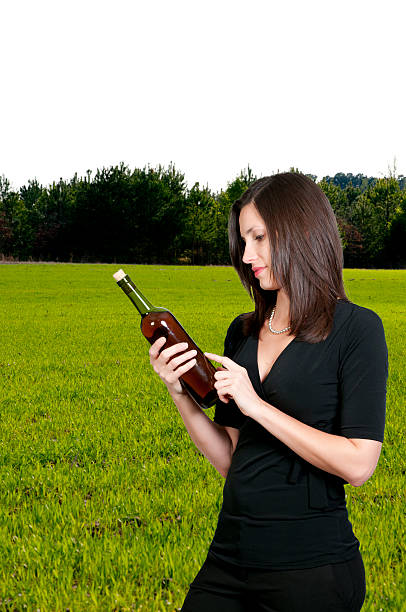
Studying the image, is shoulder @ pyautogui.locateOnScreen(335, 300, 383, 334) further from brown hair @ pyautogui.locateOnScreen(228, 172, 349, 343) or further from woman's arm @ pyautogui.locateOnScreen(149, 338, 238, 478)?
woman's arm @ pyautogui.locateOnScreen(149, 338, 238, 478)

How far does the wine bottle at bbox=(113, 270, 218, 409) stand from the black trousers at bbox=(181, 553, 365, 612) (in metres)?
0.68

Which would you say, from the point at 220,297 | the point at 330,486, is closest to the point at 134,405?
the point at 330,486

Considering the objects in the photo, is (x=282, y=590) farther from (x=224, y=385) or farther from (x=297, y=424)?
(x=224, y=385)

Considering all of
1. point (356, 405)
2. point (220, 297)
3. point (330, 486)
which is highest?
point (356, 405)

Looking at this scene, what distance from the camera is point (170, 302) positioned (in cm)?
2955

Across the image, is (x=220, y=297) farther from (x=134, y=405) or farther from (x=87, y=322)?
(x=134, y=405)

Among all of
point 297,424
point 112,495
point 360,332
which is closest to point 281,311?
point 360,332

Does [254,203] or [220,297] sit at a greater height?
[254,203]

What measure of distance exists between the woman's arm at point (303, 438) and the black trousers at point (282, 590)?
358mm

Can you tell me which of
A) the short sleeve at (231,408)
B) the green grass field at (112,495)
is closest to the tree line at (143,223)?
the green grass field at (112,495)

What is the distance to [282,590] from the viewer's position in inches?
98.5

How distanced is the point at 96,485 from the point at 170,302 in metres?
23.4

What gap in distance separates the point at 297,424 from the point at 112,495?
3809mm

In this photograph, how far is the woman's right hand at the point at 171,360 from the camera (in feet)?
8.89
